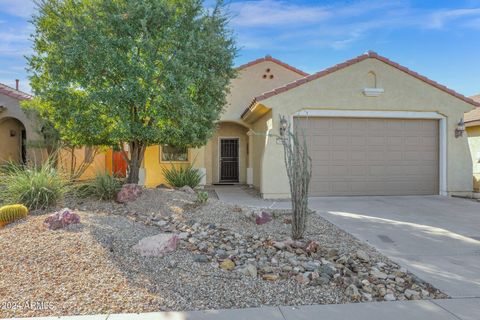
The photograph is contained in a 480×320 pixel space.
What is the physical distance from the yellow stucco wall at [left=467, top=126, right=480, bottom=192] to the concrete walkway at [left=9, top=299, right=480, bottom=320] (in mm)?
11072

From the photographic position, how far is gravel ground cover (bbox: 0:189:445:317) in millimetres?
3748

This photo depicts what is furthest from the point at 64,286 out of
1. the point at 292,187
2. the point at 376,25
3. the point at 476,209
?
the point at 376,25

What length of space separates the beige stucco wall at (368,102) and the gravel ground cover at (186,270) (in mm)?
4930

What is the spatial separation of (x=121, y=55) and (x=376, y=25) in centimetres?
945

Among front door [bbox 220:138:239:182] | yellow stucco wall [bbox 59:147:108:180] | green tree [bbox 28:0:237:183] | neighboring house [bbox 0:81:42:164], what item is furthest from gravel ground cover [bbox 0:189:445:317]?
front door [bbox 220:138:239:182]

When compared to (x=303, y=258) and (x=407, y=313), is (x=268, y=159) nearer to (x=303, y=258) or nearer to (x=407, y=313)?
(x=303, y=258)

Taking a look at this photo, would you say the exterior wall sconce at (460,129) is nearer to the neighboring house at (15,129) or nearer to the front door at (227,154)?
the front door at (227,154)

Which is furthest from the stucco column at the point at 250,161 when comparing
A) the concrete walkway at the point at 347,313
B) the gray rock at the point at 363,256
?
the concrete walkway at the point at 347,313

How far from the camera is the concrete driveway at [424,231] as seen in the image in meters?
4.59

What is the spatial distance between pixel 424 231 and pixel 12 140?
1661 centimetres

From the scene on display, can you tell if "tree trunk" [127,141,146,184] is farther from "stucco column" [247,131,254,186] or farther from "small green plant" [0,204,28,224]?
"stucco column" [247,131,254,186]

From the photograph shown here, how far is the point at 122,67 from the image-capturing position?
Answer: 786cm

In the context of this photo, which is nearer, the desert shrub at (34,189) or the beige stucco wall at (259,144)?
the desert shrub at (34,189)

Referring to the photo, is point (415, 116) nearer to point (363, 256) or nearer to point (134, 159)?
point (363, 256)
